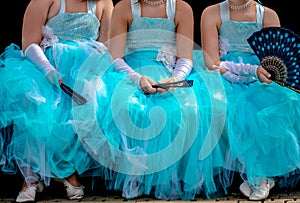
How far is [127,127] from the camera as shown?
470 cm

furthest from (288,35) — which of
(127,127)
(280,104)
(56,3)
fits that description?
(56,3)

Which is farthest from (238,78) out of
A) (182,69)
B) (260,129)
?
(260,129)

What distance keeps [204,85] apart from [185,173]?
566 mm

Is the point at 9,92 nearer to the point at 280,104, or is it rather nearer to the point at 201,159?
the point at 201,159

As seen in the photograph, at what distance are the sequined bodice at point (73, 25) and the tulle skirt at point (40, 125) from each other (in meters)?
0.42

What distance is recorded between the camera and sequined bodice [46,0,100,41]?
17.0ft

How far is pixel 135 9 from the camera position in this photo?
5.18 metres

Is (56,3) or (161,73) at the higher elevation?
(56,3)

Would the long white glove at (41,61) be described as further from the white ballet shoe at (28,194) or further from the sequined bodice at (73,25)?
the white ballet shoe at (28,194)

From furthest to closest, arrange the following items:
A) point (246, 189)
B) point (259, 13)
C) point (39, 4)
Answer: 1. point (259, 13)
2. point (39, 4)
3. point (246, 189)

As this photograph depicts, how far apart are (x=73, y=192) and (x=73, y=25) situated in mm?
1095

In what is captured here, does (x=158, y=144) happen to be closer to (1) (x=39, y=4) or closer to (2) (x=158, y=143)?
(2) (x=158, y=143)

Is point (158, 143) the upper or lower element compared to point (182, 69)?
lower

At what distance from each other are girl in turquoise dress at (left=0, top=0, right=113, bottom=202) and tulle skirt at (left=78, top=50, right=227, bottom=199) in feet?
0.44
